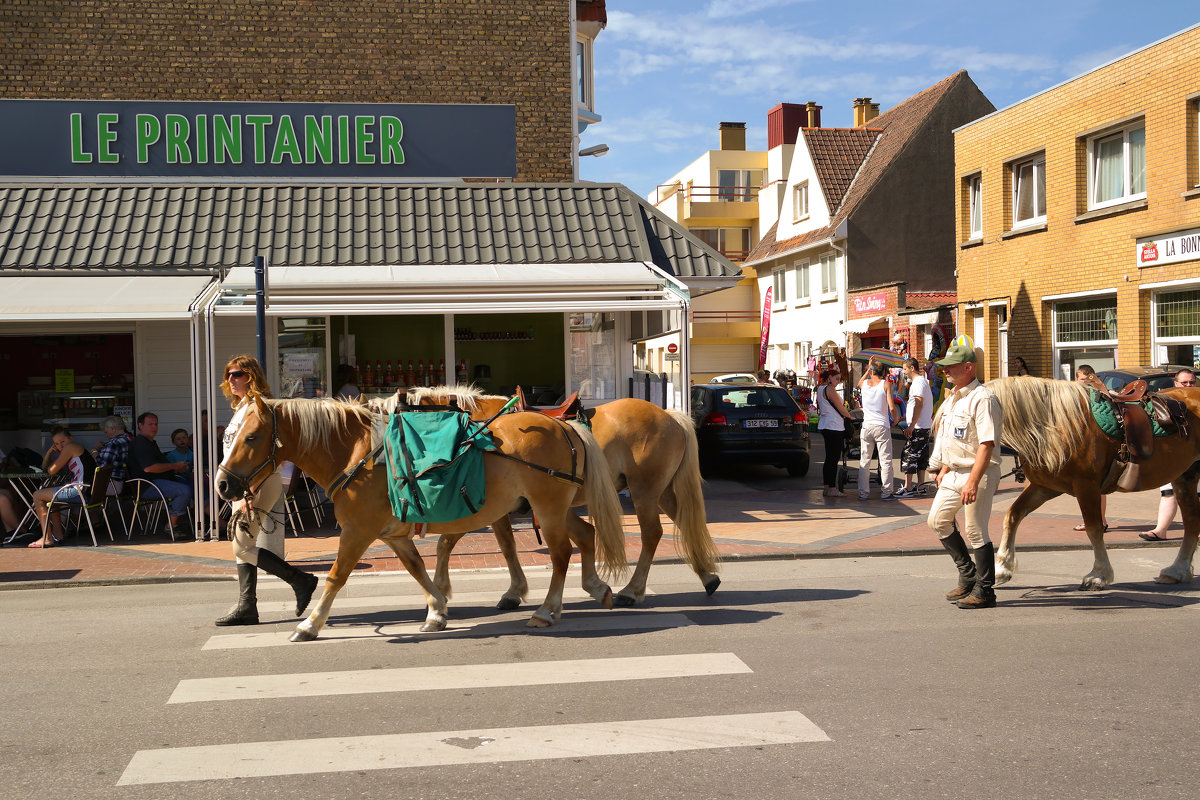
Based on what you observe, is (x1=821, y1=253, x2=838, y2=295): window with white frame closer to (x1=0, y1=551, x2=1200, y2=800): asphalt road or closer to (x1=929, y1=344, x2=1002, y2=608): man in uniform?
(x1=0, y1=551, x2=1200, y2=800): asphalt road

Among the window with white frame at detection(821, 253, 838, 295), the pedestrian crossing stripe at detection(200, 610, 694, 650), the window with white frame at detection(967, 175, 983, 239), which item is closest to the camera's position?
the pedestrian crossing stripe at detection(200, 610, 694, 650)

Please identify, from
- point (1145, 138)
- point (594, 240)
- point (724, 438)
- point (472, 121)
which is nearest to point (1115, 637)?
point (594, 240)

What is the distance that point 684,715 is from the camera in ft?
16.4

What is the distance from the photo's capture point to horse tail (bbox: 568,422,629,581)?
6969mm

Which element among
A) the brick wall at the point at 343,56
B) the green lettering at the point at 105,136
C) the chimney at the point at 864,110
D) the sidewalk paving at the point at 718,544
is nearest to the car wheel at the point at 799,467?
the sidewalk paving at the point at 718,544

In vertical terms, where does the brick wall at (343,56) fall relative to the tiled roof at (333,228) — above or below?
above

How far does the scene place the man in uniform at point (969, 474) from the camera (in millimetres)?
7078

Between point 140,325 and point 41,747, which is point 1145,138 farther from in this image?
point 41,747

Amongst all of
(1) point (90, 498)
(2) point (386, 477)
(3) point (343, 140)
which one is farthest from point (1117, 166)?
(1) point (90, 498)

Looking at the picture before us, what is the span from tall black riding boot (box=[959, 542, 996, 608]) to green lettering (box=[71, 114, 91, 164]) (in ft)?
48.1

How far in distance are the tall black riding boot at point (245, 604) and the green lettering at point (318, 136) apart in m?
11.3

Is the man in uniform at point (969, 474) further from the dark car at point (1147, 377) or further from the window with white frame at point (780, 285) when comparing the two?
the window with white frame at point (780, 285)

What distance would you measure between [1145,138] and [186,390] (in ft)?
56.2

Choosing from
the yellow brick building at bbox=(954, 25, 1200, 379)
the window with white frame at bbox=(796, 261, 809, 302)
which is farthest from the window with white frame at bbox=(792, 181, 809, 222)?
the yellow brick building at bbox=(954, 25, 1200, 379)
